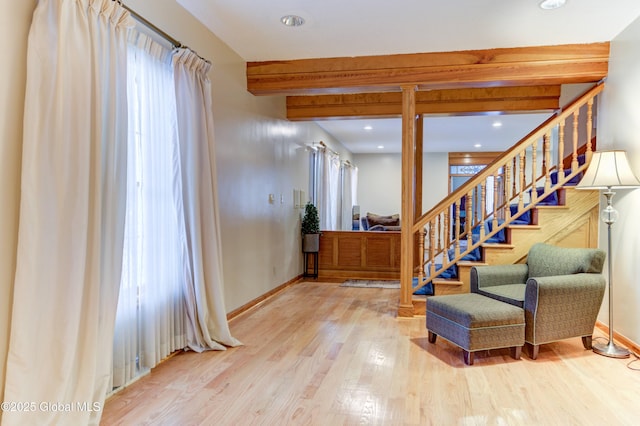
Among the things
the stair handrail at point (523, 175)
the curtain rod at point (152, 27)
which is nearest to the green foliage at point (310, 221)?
the stair handrail at point (523, 175)

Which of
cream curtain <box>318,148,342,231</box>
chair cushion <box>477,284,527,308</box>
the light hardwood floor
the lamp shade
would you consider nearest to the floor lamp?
the lamp shade

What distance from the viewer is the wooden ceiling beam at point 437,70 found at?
146 inches

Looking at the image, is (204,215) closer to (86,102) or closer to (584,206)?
(86,102)

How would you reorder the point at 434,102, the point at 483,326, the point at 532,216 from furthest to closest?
the point at 434,102
the point at 532,216
the point at 483,326

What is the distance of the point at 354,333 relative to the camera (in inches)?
141

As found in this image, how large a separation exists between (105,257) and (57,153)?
0.59 metres

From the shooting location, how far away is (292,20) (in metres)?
3.23

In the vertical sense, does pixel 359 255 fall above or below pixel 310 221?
below

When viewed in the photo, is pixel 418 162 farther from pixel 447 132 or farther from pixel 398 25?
pixel 447 132

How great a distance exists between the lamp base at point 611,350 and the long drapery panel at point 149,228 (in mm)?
3234

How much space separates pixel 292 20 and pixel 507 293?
2870mm

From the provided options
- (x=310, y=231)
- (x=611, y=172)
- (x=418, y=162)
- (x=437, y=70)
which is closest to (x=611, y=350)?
(x=611, y=172)

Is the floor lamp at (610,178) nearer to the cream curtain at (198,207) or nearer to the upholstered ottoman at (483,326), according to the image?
the upholstered ottoman at (483,326)

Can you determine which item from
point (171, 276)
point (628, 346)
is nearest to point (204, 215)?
point (171, 276)
